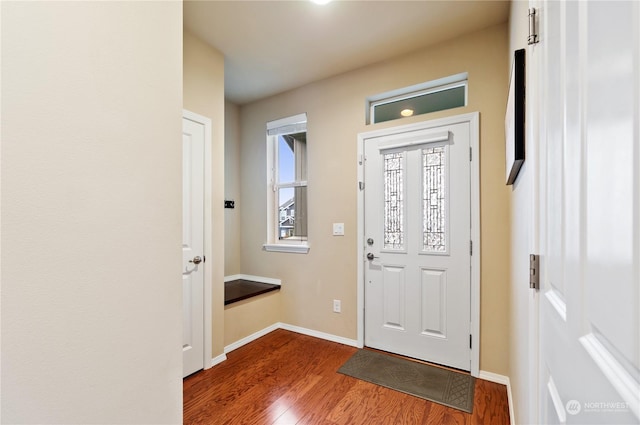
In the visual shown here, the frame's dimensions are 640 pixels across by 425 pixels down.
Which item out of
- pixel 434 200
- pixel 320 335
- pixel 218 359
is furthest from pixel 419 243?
pixel 218 359

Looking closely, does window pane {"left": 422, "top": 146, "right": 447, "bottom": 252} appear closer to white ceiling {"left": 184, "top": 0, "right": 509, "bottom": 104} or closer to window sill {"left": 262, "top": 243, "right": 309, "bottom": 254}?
white ceiling {"left": 184, "top": 0, "right": 509, "bottom": 104}

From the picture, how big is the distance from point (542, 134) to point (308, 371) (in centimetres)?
226

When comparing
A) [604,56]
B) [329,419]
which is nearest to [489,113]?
[604,56]

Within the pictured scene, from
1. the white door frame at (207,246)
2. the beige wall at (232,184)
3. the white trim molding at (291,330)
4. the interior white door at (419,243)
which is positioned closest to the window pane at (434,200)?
the interior white door at (419,243)

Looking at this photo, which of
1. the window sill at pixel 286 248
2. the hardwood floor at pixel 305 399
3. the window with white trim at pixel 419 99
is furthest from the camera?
the window sill at pixel 286 248

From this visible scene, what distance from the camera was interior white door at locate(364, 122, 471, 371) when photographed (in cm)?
238

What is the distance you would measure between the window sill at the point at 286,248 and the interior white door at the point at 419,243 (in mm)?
726

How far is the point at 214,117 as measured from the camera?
8.39 feet

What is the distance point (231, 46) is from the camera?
8.21ft

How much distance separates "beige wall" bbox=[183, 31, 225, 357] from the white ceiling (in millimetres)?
128

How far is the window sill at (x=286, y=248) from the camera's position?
10.5 feet

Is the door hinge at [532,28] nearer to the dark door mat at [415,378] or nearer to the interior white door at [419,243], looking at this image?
the interior white door at [419,243]

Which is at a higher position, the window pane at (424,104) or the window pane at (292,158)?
the window pane at (424,104)

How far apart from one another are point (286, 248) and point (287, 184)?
0.75 meters
